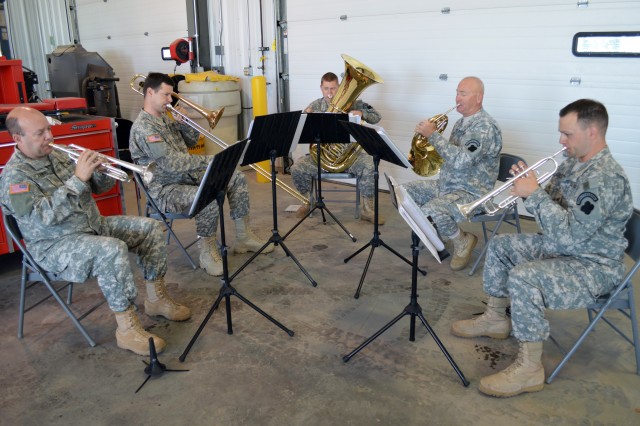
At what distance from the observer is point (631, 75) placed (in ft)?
14.8

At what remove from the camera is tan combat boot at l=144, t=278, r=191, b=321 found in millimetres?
3438

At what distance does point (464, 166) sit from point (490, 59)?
1973mm

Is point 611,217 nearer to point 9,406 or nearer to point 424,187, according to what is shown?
point 424,187

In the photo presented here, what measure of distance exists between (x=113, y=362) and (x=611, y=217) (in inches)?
112

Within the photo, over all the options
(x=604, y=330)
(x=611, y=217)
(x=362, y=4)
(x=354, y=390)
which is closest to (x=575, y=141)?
(x=611, y=217)

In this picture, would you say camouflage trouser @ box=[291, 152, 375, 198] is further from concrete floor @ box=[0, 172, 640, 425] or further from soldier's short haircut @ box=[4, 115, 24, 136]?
soldier's short haircut @ box=[4, 115, 24, 136]

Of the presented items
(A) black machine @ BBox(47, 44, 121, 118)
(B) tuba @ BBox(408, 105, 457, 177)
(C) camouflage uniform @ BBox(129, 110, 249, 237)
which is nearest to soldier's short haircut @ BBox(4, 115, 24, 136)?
(C) camouflage uniform @ BBox(129, 110, 249, 237)

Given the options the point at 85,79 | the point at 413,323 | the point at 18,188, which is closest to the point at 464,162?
the point at 413,323

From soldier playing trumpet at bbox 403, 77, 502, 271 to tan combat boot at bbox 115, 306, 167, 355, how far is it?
2188mm

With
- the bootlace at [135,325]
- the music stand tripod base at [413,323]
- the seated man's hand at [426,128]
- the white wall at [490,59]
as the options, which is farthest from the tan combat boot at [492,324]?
the white wall at [490,59]

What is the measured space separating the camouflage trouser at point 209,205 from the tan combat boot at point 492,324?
2.07 meters

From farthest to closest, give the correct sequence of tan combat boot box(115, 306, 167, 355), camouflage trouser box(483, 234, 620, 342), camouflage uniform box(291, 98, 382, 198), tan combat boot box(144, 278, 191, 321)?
1. camouflage uniform box(291, 98, 382, 198)
2. tan combat boot box(144, 278, 191, 321)
3. tan combat boot box(115, 306, 167, 355)
4. camouflage trouser box(483, 234, 620, 342)

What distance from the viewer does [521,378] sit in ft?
8.78

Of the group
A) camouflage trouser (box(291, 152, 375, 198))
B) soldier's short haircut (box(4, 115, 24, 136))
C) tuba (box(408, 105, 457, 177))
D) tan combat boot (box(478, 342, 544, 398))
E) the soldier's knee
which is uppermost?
soldier's short haircut (box(4, 115, 24, 136))
